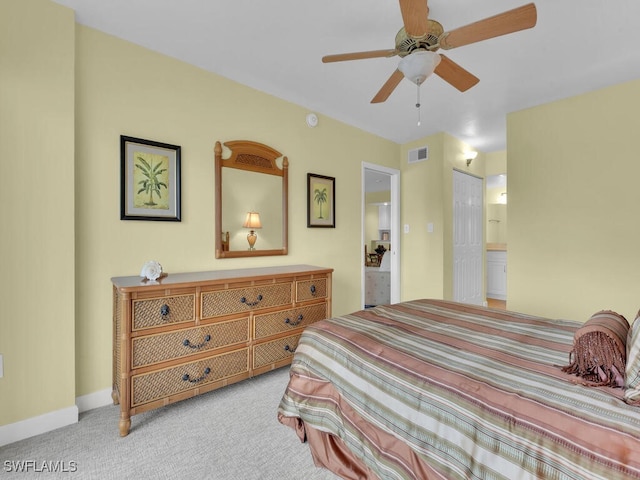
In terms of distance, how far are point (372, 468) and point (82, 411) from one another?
1967 millimetres

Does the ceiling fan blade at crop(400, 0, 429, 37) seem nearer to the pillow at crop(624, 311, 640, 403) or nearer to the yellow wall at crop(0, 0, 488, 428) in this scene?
the pillow at crop(624, 311, 640, 403)

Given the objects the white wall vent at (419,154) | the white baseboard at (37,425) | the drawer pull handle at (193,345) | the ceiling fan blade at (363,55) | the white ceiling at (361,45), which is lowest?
the white baseboard at (37,425)

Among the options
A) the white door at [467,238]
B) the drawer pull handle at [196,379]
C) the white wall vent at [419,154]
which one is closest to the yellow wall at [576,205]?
the white door at [467,238]

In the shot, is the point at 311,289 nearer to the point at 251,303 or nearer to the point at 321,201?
the point at 251,303

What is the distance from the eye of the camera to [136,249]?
7.18ft

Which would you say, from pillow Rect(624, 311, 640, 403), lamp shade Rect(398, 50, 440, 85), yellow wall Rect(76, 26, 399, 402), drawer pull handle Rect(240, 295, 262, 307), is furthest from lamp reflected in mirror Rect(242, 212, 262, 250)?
pillow Rect(624, 311, 640, 403)

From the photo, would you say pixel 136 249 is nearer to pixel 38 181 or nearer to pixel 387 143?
pixel 38 181

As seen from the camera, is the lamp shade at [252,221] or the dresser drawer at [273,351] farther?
the lamp shade at [252,221]

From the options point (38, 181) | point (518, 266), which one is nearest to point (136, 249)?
point (38, 181)

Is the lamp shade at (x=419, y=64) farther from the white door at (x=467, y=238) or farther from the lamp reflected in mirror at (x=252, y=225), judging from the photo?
the white door at (x=467, y=238)

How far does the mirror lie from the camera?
262 cm

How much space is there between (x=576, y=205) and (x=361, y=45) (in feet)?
8.96

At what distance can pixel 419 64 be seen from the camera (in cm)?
169

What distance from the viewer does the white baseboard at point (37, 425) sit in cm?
169
